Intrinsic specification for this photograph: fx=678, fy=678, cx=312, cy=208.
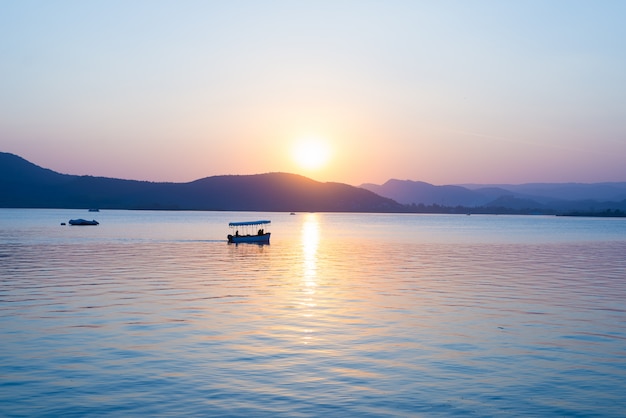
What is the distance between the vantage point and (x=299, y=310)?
41.7 m

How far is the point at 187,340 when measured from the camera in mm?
31828

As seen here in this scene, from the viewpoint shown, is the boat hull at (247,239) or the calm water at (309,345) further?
the boat hull at (247,239)

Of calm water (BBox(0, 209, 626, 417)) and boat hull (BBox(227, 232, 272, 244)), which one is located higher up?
boat hull (BBox(227, 232, 272, 244))

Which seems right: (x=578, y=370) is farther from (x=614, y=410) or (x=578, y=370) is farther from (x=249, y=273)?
(x=249, y=273)

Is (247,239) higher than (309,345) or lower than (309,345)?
higher

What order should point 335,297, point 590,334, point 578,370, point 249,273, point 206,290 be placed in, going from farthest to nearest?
point 249,273 → point 206,290 → point 335,297 → point 590,334 → point 578,370

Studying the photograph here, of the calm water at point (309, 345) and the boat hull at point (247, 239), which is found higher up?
the boat hull at point (247, 239)

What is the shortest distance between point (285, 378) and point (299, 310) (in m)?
16.9

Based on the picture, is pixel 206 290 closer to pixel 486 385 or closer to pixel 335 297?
pixel 335 297

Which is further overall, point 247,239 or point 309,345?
point 247,239

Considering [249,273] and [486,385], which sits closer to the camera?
[486,385]

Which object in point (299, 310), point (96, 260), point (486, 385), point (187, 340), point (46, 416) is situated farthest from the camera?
point (96, 260)

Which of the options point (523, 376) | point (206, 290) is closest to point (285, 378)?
point (523, 376)

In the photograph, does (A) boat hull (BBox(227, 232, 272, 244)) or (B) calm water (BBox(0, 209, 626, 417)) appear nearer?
(B) calm water (BBox(0, 209, 626, 417))
